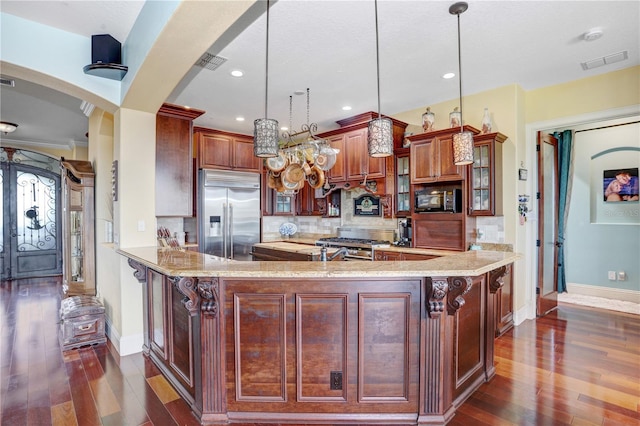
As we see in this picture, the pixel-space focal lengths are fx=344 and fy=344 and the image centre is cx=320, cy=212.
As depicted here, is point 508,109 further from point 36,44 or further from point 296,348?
point 36,44

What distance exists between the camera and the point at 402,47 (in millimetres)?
3070

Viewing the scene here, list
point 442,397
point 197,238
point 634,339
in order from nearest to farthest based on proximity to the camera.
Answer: point 442,397 → point 634,339 → point 197,238

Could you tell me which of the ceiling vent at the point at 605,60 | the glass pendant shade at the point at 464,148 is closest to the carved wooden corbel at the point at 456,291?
the glass pendant shade at the point at 464,148

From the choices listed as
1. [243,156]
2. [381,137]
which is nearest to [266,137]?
[381,137]

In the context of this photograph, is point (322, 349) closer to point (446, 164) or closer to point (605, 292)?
point (446, 164)

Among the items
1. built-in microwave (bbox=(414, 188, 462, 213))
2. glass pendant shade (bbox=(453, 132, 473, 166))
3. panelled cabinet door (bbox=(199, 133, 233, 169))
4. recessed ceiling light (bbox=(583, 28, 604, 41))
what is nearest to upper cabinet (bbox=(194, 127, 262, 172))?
panelled cabinet door (bbox=(199, 133, 233, 169))

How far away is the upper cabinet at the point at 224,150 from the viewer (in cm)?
536

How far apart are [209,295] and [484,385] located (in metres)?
2.15

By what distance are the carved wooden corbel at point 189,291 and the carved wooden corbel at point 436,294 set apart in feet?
4.62

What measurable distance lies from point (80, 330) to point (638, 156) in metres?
7.29

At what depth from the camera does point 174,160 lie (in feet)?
13.0

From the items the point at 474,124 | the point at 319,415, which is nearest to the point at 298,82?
the point at 474,124

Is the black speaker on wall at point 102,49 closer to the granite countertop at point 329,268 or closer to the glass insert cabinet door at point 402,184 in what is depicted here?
the granite countertop at point 329,268

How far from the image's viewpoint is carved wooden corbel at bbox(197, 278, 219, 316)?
6.79 ft
